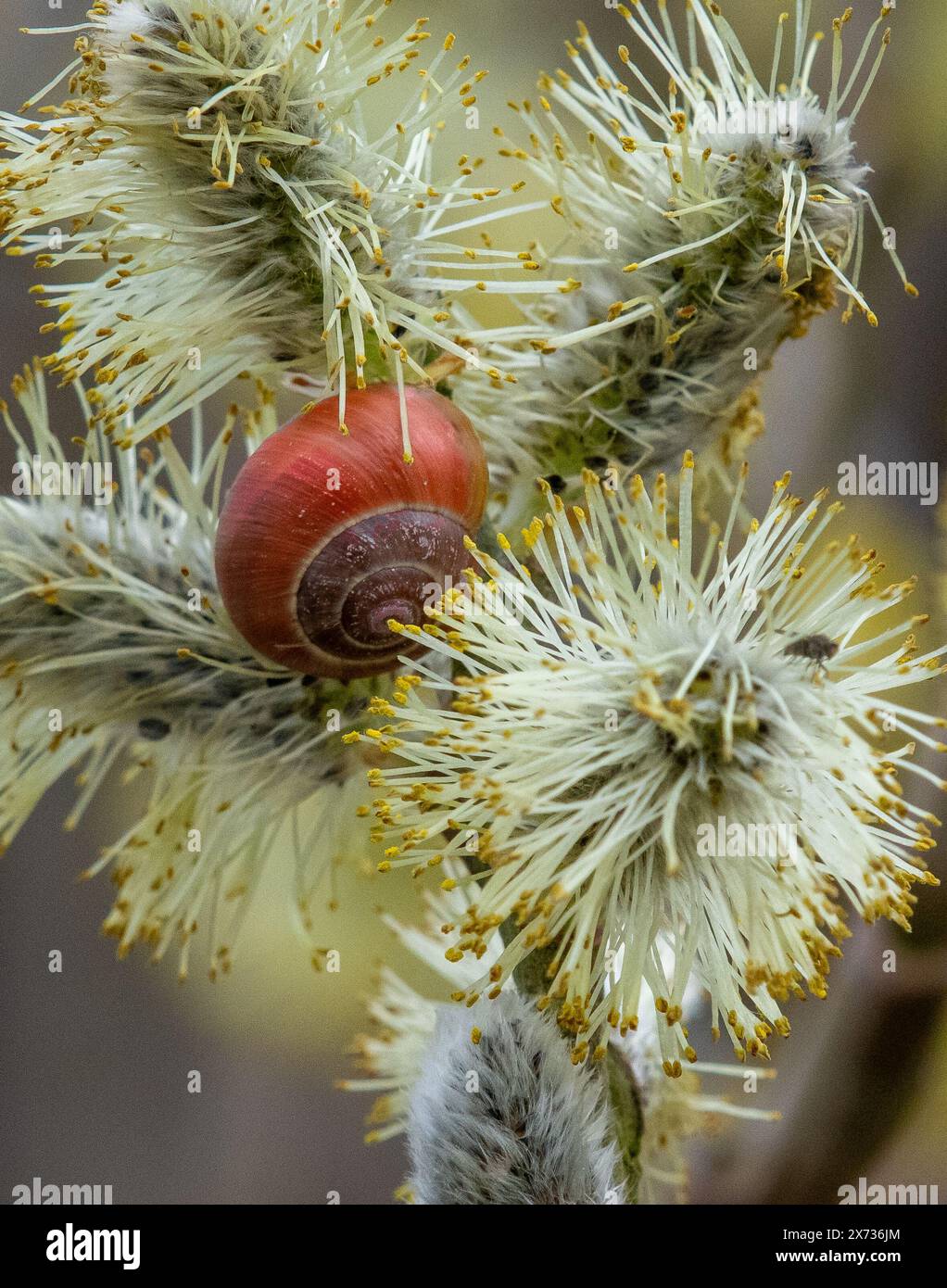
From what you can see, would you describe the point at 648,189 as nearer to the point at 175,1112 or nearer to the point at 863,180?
the point at 863,180

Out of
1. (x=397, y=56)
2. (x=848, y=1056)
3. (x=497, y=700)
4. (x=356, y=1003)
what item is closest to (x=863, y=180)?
(x=397, y=56)

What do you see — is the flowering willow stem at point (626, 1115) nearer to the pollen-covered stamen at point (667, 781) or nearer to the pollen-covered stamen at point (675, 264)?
the pollen-covered stamen at point (667, 781)

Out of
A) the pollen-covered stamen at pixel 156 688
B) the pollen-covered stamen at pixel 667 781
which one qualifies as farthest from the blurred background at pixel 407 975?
the pollen-covered stamen at pixel 667 781

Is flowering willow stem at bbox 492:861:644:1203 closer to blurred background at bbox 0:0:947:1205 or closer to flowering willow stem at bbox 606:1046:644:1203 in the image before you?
flowering willow stem at bbox 606:1046:644:1203

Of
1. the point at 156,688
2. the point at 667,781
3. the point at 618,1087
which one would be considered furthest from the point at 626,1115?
the point at 156,688

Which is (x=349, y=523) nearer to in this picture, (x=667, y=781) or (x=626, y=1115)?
(x=667, y=781)

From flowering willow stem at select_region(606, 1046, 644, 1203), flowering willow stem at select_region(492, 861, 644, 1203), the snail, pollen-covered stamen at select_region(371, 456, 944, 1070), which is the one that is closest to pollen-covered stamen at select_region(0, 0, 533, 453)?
the snail
